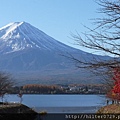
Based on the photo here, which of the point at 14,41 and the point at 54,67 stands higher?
the point at 14,41

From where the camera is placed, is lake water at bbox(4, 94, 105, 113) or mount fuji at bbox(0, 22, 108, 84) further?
mount fuji at bbox(0, 22, 108, 84)

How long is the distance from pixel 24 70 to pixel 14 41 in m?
30.3

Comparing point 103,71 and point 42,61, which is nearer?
point 103,71

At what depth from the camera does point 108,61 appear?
26.9 feet

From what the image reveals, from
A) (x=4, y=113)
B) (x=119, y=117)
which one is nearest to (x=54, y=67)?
(x=4, y=113)

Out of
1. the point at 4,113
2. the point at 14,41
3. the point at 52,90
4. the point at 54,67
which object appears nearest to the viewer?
the point at 4,113

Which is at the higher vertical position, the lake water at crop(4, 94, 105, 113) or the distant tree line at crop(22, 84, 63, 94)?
the distant tree line at crop(22, 84, 63, 94)

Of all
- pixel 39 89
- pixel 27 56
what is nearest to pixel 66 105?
pixel 39 89

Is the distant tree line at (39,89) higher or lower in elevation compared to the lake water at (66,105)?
higher

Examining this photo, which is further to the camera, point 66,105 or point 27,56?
point 27,56

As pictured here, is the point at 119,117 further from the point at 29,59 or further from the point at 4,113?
the point at 29,59

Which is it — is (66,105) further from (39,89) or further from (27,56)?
(27,56)

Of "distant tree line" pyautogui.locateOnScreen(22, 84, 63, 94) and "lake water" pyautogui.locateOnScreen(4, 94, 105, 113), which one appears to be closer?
"lake water" pyautogui.locateOnScreen(4, 94, 105, 113)

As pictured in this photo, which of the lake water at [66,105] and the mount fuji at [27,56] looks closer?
the lake water at [66,105]
